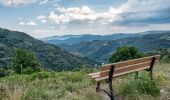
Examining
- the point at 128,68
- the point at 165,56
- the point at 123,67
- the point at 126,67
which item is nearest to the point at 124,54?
the point at 165,56

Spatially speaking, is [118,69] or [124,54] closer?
[118,69]

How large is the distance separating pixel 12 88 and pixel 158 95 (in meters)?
3.54

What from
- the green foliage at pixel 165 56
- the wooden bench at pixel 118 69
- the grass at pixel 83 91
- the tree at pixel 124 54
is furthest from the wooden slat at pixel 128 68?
the tree at pixel 124 54

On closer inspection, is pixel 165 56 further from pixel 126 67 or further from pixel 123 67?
pixel 123 67

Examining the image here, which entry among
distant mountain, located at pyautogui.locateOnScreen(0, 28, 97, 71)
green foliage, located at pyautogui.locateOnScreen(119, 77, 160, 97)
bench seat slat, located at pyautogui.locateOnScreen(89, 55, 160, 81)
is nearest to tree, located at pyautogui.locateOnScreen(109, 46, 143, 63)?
bench seat slat, located at pyautogui.locateOnScreen(89, 55, 160, 81)

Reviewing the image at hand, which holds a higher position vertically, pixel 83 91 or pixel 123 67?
pixel 123 67

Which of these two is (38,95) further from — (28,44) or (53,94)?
(28,44)

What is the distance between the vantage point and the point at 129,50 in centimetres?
5872

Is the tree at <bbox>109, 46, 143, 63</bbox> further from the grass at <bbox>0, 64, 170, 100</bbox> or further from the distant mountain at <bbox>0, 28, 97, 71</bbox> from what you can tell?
the distant mountain at <bbox>0, 28, 97, 71</bbox>

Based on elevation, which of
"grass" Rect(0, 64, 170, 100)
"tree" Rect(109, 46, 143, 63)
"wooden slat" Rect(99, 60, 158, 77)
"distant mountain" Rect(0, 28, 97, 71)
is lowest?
"distant mountain" Rect(0, 28, 97, 71)

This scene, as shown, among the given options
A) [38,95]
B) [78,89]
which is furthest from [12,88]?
[78,89]

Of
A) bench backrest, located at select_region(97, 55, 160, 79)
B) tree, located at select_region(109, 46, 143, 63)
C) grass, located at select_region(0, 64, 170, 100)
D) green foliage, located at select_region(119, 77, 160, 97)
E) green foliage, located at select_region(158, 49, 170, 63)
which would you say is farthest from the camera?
tree, located at select_region(109, 46, 143, 63)

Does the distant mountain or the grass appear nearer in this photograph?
the grass

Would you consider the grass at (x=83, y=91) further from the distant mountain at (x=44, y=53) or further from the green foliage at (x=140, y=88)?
the distant mountain at (x=44, y=53)
